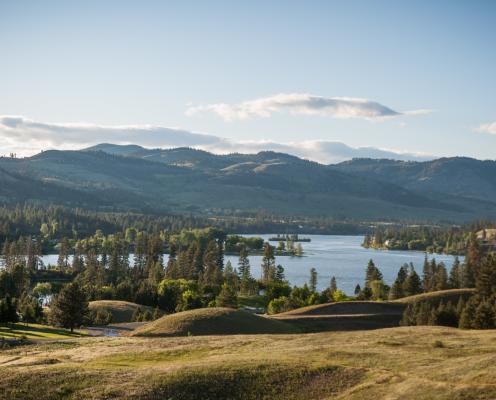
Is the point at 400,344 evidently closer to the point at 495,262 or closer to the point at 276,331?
the point at 276,331

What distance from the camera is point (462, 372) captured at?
53.6m

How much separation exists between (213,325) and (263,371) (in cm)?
4192

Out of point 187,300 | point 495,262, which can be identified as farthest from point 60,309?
point 495,262

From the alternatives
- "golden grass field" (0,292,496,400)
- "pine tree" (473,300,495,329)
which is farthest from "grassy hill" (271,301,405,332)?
"golden grass field" (0,292,496,400)

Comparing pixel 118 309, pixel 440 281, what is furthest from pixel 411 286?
pixel 118 309

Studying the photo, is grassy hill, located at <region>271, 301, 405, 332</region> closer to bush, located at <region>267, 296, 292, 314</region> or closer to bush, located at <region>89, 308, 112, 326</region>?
bush, located at <region>267, 296, 292, 314</region>

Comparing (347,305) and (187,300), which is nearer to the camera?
(347,305)

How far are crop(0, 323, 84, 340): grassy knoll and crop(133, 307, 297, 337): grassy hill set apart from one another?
37.9ft

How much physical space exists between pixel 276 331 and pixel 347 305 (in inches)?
1377

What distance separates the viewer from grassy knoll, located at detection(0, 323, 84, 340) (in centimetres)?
9445

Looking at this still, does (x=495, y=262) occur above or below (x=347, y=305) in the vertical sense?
above

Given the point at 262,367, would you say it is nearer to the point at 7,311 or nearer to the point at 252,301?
the point at 7,311

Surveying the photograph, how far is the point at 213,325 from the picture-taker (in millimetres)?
99188

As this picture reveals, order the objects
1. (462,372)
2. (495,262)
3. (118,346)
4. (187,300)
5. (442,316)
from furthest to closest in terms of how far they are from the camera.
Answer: (187,300)
(495,262)
(442,316)
(118,346)
(462,372)
